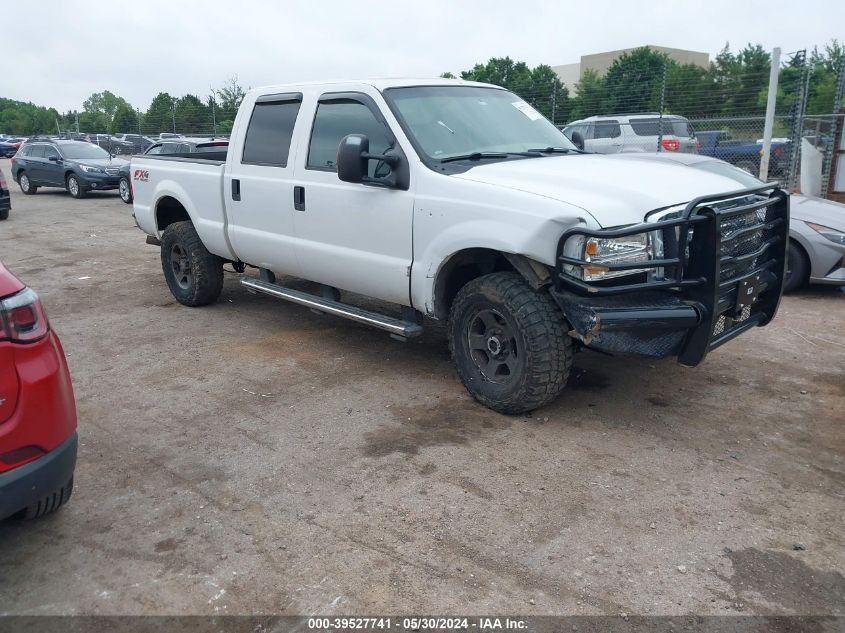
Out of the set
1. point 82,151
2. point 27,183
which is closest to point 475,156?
point 82,151

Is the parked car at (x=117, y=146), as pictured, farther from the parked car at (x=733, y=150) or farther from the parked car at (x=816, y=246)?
the parked car at (x=816, y=246)

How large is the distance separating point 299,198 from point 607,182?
2.40 meters

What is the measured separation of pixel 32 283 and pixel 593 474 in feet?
24.6

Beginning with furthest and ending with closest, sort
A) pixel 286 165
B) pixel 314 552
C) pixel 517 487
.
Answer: pixel 286 165 → pixel 517 487 → pixel 314 552

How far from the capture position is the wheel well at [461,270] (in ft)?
15.2

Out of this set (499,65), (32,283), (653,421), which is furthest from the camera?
(499,65)

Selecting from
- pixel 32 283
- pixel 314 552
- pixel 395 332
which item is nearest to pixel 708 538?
pixel 314 552

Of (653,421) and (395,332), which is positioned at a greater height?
(395,332)

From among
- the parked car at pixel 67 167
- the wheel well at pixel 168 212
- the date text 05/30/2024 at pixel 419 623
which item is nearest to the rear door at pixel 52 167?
the parked car at pixel 67 167

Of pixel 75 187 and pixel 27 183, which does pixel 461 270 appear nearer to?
pixel 75 187

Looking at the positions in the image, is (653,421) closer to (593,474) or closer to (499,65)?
(593,474)

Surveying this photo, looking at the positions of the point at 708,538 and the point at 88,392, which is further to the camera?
the point at 88,392

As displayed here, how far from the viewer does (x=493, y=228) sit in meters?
4.25

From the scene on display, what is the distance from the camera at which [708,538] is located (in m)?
3.26
